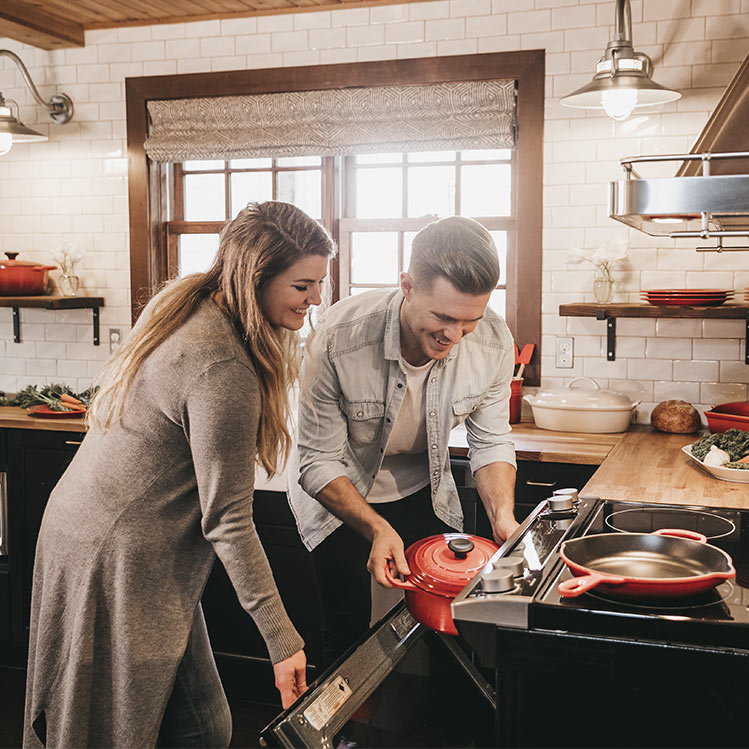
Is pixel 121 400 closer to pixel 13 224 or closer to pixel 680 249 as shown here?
pixel 680 249

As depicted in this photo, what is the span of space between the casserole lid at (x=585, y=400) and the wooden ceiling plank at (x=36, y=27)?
2.97 meters

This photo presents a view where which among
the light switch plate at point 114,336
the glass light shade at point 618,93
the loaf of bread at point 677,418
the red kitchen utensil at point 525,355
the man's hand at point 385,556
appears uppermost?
the glass light shade at point 618,93

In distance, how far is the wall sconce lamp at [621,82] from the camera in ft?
10.5

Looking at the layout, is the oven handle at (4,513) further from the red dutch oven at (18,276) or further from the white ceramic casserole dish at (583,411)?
the white ceramic casserole dish at (583,411)

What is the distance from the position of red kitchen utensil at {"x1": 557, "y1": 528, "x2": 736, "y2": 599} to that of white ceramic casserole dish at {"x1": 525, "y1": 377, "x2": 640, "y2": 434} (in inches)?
76.7

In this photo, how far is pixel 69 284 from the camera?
4.48 meters

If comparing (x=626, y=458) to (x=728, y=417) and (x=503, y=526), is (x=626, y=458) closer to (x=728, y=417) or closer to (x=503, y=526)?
(x=728, y=417)

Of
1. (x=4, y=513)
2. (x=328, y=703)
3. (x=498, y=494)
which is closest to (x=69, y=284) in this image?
(x=4, y=513)

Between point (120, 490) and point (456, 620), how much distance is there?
0.78 meters

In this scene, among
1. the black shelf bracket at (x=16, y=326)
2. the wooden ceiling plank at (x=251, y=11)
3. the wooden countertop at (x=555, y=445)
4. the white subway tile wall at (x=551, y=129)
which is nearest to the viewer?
the wooden countertop at (x=555, y=445)

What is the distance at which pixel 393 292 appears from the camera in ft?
7.98

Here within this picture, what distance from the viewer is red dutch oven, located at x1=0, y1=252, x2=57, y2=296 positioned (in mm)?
4340

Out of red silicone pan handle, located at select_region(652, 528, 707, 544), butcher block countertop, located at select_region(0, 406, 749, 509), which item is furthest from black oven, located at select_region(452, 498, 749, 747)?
butcher block countertop, located at select_region(0, 406, 749, 509)

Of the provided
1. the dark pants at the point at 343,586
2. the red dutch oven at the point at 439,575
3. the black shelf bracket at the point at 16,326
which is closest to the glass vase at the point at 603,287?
the dark pants at the point at 343,586
